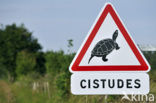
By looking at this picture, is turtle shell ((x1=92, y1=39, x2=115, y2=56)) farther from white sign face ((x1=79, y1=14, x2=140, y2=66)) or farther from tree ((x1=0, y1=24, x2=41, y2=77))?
tree ((x1=0, y1=24, x2=41, y2=77))

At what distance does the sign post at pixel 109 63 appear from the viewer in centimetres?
437

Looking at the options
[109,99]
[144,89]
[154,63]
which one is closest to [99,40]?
[144,89]

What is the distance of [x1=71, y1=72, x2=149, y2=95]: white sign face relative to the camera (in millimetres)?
4355

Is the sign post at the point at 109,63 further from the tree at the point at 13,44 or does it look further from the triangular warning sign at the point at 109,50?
the tree at the point at 13,44

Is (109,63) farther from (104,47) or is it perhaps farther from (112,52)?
(104,47)

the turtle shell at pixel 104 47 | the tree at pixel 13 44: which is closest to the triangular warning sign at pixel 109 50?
the turtle shell at pixel 104 47

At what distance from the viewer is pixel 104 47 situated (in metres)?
4.20

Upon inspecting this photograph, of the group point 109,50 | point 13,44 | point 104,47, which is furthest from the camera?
point 13,44

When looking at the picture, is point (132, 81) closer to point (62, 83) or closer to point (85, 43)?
point (85, 43)

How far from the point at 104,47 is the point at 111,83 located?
19.5 inches

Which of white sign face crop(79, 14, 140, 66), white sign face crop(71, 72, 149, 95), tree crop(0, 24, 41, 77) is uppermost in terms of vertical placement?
white sign face crop(79, 14, 140, 66)

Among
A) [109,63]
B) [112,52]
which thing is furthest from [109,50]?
[109,63]

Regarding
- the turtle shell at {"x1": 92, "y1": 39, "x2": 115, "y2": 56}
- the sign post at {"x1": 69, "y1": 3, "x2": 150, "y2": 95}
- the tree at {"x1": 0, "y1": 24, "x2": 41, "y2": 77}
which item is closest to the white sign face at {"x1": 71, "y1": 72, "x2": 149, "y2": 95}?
the sign post at {"x1": 69, "y1": 3, "x2": 150, "y2": 95}

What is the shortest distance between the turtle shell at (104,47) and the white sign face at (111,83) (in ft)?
0.90
